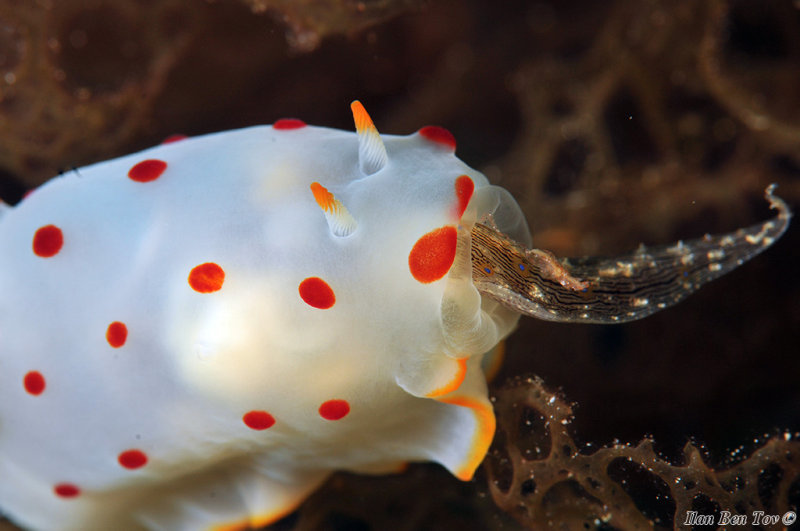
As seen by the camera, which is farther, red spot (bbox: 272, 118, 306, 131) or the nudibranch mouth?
red spot (bbox: 272, 118, 306, 131)

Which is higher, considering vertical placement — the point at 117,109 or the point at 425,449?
the point at 117,109

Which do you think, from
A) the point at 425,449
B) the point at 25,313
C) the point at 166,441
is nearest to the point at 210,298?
the point at 166,441

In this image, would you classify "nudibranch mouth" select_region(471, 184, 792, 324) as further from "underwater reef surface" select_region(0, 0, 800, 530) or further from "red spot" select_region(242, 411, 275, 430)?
"red spot" select_region(242, 411, 275, 430)

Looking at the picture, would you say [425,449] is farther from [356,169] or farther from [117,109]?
[117,109]

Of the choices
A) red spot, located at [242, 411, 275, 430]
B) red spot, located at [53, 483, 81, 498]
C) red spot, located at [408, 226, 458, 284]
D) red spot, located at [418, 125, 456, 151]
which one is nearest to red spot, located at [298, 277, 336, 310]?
red spot, located at [408, 226, 458, 284]

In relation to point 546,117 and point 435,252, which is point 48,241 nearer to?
point 435,252

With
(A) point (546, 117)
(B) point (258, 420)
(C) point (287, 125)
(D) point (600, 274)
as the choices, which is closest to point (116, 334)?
(B) point (258, 420)
